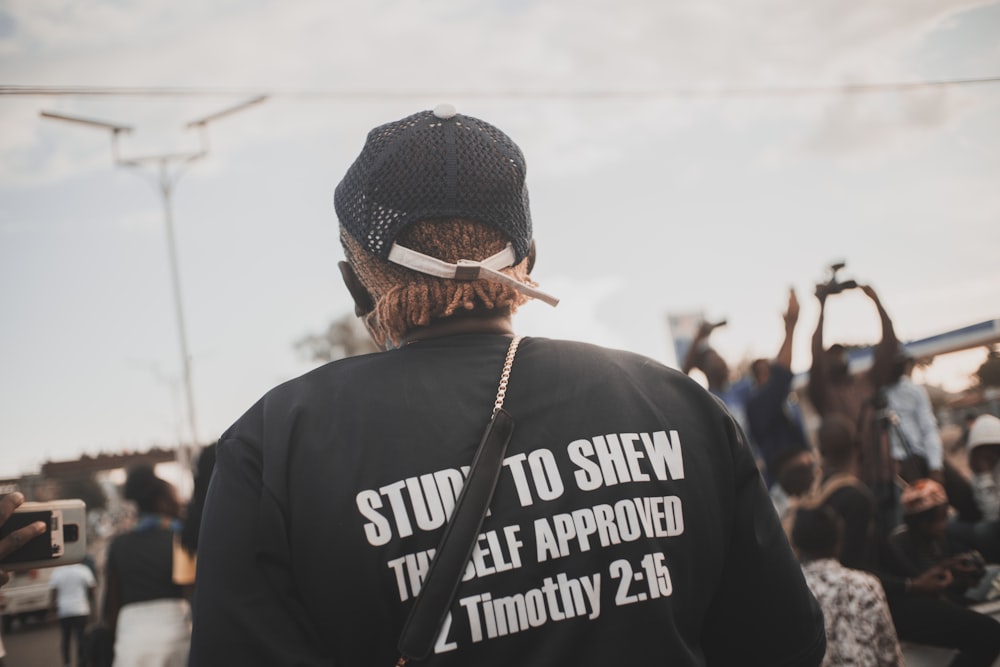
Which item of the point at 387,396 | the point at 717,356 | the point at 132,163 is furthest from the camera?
the point at 132,163

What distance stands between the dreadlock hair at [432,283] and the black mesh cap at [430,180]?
26 millimetres

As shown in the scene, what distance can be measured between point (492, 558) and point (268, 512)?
1.21ft

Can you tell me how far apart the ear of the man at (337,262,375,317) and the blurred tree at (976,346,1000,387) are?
16447mm

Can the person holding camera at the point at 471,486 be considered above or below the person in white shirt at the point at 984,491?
above

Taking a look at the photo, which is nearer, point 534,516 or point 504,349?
point 534,516

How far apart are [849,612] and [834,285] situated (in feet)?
8.13

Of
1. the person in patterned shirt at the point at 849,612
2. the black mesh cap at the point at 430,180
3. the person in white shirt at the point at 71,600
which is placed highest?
the black mesh cap at the point at 430,180

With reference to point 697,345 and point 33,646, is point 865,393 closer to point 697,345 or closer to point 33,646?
point 697,345

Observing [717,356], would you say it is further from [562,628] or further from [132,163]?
[132,163]

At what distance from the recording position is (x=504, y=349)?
151 centimetres

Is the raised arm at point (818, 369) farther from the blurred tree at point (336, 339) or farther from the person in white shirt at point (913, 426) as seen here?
the blurred tree at point (336, 339)

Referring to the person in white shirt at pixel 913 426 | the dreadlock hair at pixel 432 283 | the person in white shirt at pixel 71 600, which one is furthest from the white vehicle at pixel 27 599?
the dreadlock hair at pixel 432 283

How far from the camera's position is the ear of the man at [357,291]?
5.31 feet

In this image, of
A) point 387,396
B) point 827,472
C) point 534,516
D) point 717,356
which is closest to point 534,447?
point 534,516
